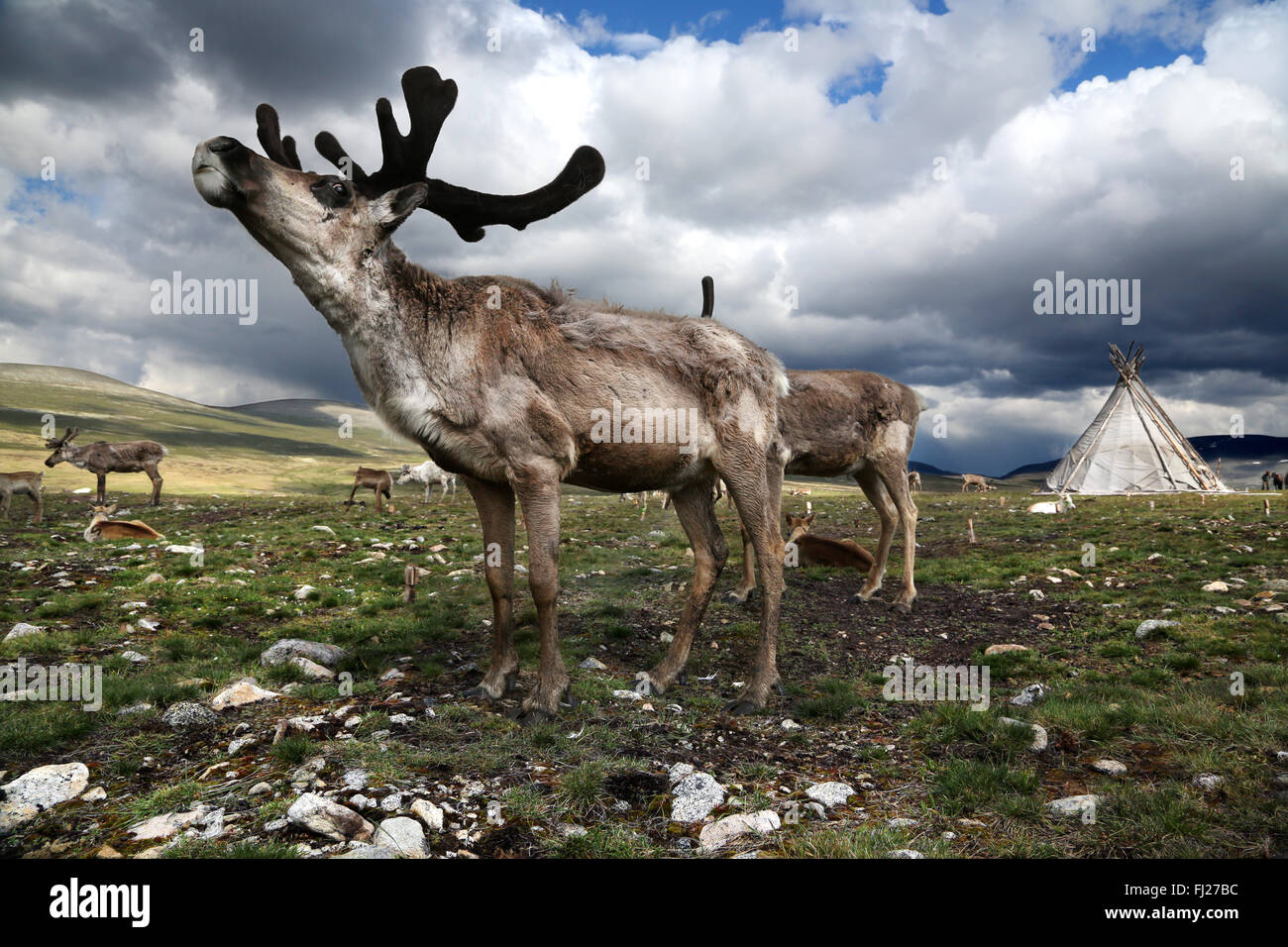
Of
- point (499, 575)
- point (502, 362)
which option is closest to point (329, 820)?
point (499, 575)

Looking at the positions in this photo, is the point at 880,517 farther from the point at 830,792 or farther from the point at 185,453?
the point at 185,453

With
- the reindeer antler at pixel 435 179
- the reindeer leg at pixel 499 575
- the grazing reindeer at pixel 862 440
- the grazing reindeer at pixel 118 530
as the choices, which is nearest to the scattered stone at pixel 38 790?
the reindeer leg at pixel 499 575

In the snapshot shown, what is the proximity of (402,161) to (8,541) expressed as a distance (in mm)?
16239

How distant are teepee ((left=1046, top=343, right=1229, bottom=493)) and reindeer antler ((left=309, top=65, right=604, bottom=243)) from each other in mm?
46672

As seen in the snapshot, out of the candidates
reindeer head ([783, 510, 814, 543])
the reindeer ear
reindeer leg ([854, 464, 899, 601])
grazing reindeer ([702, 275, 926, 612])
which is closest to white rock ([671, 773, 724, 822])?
the reindeer ear

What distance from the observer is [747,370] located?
709 cm

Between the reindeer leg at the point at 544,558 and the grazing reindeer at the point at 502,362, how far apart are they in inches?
0.6

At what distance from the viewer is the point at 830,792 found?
438cm

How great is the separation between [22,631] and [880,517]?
40.6 ft

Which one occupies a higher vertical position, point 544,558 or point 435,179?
point 435,179

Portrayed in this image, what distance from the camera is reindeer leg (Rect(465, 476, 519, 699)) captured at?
636 cm

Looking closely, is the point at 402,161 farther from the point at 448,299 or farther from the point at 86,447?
the point at 86,447

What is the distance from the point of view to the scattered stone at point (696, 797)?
411 cm
